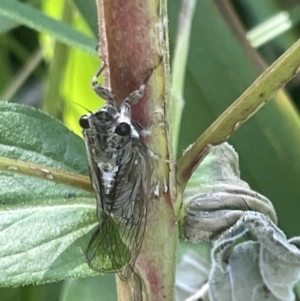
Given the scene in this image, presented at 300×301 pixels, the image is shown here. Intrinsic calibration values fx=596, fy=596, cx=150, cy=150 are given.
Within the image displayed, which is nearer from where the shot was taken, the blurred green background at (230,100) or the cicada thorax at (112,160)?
the cicada thorax at (112,160)

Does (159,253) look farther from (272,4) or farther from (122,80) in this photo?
(272,4)

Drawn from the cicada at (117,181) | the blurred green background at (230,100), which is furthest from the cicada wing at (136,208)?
the blurred green background at (230,100)

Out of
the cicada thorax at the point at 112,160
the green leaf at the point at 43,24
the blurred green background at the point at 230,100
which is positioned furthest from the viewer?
the blurred green background at the point at 230,100

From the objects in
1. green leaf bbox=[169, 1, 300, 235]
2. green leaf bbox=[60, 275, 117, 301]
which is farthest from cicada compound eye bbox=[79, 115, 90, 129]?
green leaf bbox=[169, 1, 300, 235]

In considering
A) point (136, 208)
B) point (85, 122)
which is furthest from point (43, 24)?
point (136, 208)

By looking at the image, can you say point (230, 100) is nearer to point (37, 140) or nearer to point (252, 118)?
point (252, 118)

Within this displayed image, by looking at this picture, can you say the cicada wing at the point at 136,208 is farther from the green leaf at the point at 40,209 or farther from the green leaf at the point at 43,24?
the green leaf at the point at 43,24

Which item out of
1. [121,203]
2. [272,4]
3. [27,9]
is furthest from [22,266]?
[272,4]
